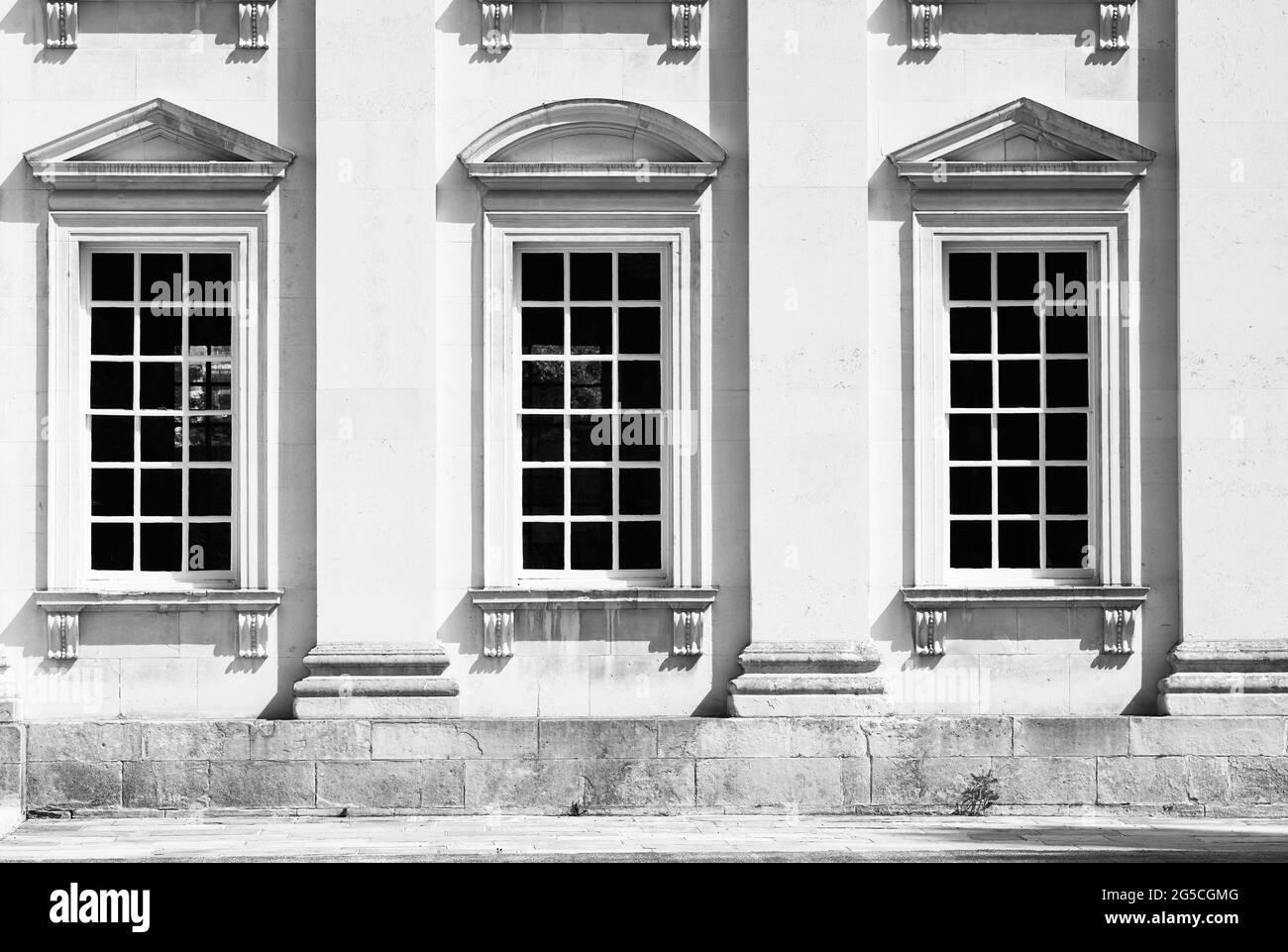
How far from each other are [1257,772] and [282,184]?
10.3 metres

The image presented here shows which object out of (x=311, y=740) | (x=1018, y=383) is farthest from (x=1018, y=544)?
(x=311, y=740)

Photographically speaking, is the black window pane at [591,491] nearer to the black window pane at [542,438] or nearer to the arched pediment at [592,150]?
the black window pane at [542,438]

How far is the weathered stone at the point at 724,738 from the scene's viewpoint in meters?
15.1

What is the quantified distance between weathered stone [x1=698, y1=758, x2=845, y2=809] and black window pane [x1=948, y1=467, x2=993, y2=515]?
2.71 meters

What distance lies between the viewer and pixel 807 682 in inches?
603

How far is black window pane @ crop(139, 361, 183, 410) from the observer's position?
15781 millimetres

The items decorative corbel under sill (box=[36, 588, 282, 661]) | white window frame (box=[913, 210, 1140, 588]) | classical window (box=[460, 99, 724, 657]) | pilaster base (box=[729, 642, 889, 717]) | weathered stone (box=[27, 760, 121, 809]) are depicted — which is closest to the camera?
weathered stone (box=[27, 760, 121, 809])

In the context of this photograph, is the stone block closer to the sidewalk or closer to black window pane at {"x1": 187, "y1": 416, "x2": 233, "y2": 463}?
the sidewalk

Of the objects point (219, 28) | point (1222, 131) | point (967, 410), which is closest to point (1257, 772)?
point (967, 410)

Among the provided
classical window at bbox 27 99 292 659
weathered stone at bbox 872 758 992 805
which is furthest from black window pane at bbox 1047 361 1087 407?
classical window at bbox 27 99 292 659

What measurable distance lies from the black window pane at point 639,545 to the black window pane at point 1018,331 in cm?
367

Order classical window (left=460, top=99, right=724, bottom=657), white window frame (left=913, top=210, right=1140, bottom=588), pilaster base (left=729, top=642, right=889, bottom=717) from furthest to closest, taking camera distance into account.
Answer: white window frame (left=913, top=210, right=1140, bottom=588) → classical window (left=460, top=99, right=724, bottom=657) → pilaster base (left=729, top=642, right=889, bottom=717)

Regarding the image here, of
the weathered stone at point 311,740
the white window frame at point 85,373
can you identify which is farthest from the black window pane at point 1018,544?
the white window frame at point 85,373

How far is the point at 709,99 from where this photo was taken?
15.6m
